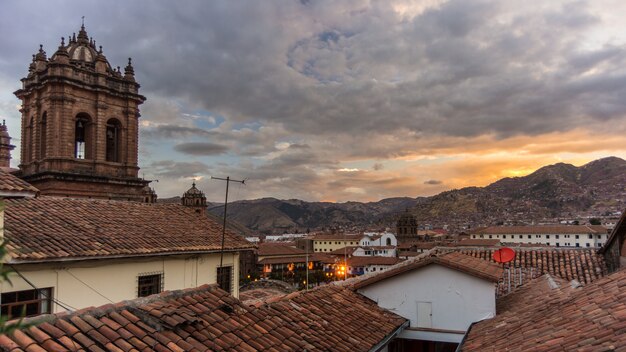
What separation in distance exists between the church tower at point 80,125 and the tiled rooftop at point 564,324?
887 inches

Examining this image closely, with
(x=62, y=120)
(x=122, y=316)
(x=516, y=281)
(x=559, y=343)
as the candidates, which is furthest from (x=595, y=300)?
(x=62, y=120)

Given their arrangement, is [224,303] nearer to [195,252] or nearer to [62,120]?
[195,252]

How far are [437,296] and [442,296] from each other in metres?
0.13

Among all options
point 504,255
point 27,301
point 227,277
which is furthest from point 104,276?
point 504,255

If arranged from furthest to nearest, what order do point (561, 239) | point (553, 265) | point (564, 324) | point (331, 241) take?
point (331, 241) → point (561, 239) → point (553, 265) → point (564, 324)

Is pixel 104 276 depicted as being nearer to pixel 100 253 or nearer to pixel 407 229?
pixel 100 253

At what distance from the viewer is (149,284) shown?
15039 mm

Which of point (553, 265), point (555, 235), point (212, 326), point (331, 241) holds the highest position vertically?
point (212, 326)

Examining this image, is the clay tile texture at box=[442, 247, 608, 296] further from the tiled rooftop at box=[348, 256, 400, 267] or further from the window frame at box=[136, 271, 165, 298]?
the tiled rooftop at box=[348, 256, 400, 267]

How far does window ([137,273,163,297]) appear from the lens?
14.6m

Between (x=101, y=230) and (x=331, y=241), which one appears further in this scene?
Answer: (x=331, y=241)

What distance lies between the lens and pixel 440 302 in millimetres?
11227

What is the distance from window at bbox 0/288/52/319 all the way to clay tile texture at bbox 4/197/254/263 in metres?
1.19

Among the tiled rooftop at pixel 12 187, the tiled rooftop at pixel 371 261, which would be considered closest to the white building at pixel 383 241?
the tiled rooftop at pixel 371 261
